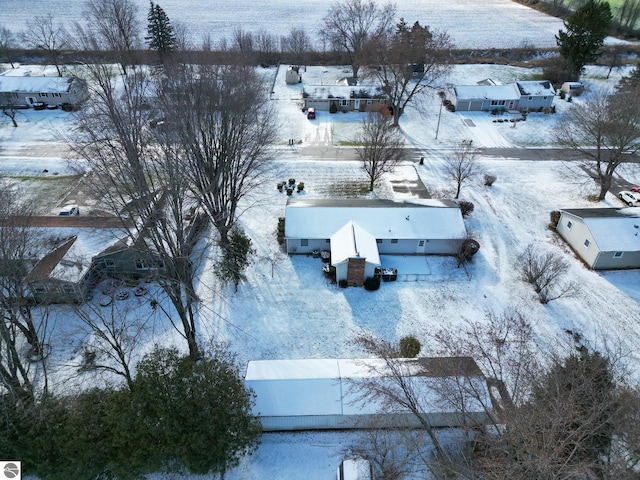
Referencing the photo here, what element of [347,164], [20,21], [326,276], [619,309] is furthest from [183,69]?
[20,21]

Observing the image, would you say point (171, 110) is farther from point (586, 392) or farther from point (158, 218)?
point (586, 392)

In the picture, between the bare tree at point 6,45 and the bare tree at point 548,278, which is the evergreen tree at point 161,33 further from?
the bare tree at point 548,278

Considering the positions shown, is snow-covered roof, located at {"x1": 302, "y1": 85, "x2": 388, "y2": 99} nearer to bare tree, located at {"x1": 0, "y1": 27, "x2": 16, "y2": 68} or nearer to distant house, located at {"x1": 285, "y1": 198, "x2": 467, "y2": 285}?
distant house, located at {"x1": 285, "y1": 198, "x2": 467, "y2": 285}

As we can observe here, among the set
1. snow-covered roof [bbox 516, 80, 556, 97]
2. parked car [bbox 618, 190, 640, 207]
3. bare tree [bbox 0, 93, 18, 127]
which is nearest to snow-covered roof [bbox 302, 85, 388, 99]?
snow-covered roof [bbox 516, 80, 556, 97]

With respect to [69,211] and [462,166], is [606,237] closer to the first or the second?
[462,166]

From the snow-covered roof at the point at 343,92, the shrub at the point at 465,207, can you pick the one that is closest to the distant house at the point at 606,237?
the shrub at the point at 465,207
